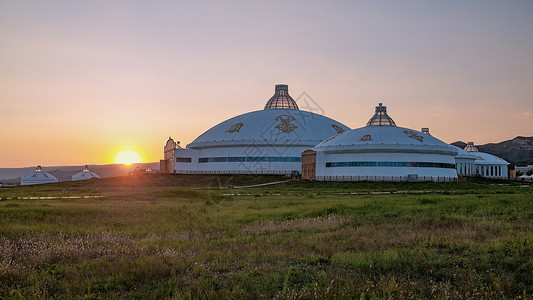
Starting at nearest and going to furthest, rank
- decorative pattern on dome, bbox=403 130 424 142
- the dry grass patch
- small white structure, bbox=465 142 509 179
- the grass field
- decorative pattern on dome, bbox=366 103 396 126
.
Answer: the grass field < the dry grass patch < decorative pattern on dome, bbox=403 130 424 142 < decorative pattern on dome, bbox=366 103 396 126 < small white structure, bbox=465 142 509 179

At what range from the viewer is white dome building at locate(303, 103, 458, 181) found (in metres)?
75.2

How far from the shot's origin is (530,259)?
12.7 metres

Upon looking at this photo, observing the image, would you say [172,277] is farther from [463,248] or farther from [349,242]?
[463,248]

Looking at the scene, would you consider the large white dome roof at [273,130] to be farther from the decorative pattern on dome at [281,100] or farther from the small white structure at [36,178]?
the small white structure at [36,178]

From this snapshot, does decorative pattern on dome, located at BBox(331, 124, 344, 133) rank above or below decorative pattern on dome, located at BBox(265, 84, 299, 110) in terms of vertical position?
below

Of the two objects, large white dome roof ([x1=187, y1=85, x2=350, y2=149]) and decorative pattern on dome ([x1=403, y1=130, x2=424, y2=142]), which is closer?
decorative pattern on dome ([x1=403, y1=130, x2=424, y2=142])

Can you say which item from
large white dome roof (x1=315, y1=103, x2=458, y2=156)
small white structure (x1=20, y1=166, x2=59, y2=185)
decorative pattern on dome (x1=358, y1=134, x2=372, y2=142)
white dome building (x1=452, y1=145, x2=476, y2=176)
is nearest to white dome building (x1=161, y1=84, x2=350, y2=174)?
large white dome roof (x1=315, y1=103, x2=458, y2=156)

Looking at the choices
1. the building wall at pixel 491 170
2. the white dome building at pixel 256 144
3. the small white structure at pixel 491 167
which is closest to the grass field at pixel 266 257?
the white dome building at pixel 256 144

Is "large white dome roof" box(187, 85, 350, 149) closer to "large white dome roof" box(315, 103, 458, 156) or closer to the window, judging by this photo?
the window

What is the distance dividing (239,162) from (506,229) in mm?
79403

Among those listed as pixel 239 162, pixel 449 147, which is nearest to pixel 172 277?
pixel 449 147

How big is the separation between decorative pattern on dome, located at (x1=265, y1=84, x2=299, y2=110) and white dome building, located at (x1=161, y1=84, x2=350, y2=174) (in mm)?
4275

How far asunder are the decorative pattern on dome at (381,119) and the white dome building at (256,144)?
15.6 m

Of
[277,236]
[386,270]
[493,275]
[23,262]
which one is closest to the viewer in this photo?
[493,275]
